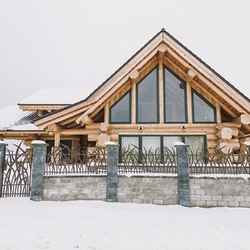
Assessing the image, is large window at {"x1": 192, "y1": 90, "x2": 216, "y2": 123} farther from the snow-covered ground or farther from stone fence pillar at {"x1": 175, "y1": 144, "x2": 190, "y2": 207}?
the snow-covered ground

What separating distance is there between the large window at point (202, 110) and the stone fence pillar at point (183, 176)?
12.6 ft

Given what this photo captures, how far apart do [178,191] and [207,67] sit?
6186 millimetres

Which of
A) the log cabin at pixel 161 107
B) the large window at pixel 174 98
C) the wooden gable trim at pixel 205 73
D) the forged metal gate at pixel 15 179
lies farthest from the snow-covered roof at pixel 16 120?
the wooden gable trim at pixel 205 73

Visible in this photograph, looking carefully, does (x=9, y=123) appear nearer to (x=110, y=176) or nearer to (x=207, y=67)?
(x=110, y=176)

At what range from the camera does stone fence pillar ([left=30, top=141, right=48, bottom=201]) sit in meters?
6.84

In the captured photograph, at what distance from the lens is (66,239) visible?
4.52 metres

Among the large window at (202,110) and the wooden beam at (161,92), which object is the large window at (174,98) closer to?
the wooden beam at (161,92)

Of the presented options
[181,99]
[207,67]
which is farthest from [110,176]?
[207,67]

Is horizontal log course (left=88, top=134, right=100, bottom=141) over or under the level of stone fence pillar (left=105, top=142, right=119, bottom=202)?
over

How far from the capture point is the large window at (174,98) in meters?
10.5

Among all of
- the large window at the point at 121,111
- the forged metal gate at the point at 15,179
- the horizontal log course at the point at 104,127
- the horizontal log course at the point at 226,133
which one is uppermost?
the large window at the point at 121,111

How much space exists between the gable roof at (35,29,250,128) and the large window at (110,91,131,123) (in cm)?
89

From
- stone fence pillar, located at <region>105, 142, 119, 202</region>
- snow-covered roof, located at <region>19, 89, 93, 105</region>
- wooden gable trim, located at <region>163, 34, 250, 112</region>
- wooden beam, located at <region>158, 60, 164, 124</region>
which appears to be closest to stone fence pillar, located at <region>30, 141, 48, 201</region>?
stone fence pillar, located at <region>105, 142, 119, 202</region>

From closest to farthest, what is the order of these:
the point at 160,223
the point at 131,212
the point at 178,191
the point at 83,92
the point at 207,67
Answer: the point at 160,223 → the point at 131,212 → the point at 178,191 → the point at 207,67 → the point at 83,92
